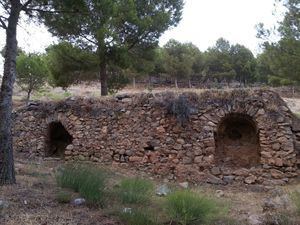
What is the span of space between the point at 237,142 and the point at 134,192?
14.8ft

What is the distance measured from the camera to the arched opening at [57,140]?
11320mm

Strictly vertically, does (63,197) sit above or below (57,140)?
below

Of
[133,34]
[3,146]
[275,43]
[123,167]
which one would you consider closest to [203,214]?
[3,146]

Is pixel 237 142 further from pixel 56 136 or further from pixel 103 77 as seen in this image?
pixel 103 77

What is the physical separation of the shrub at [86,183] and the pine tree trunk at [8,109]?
0.93m

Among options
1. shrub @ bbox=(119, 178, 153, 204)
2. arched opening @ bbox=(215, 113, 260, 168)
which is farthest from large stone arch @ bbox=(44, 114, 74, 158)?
A: shrub @ bbox=(119, 178, 153, 204)

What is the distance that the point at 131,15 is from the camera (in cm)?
1372

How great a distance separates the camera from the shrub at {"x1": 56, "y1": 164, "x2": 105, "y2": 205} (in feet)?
19.7

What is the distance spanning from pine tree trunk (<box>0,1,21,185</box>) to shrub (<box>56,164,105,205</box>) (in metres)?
0.93

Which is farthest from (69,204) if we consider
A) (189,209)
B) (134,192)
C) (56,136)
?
(56,136)

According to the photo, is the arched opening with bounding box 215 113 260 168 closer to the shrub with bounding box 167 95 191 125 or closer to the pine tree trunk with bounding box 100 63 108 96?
the shrub with bounding box 167 95 191 125

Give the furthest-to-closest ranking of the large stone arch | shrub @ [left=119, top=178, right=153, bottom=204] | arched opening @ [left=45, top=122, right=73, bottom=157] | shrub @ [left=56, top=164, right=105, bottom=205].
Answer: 1. arched opening @ [left=45, top=122, right=73, bottom=157]
2. the large stone arch
3. shrub @ [left=119, top=178, right=153, bottom=204]
4. shrub @ [left=56, top=164, right=105, bottom=205]

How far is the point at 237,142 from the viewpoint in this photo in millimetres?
9922

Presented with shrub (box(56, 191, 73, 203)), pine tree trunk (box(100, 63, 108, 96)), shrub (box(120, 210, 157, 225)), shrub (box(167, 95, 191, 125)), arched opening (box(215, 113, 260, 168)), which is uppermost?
pine tree trunk (box(100, 63, 108, 96))
